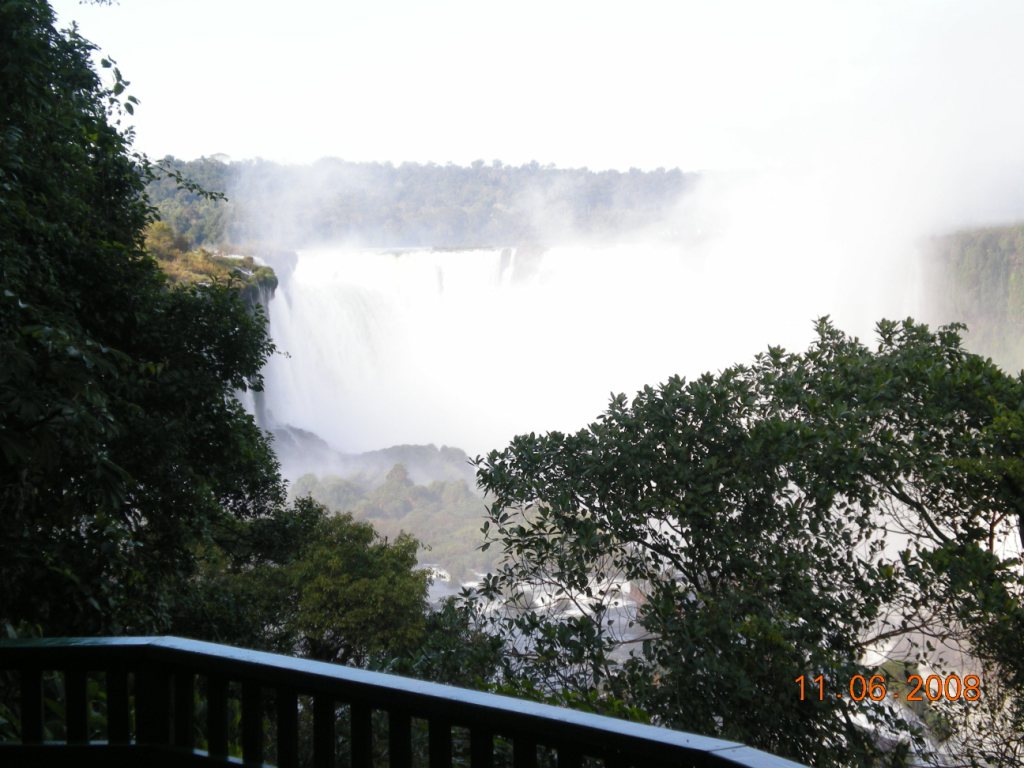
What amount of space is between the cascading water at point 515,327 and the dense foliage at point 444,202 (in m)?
14.1

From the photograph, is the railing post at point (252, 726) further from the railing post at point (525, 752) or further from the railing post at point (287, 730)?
the railing post at point (525, 752)

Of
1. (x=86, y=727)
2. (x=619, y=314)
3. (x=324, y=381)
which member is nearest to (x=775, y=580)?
(x=86, y=727)

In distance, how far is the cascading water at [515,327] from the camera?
2444cm

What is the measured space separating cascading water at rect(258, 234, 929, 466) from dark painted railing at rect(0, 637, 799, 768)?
21255 mm

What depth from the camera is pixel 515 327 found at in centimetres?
2844

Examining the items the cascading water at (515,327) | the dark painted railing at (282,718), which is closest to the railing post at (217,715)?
the dark painted railing at (282,718)

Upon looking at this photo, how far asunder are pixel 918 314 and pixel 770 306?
5.09 m

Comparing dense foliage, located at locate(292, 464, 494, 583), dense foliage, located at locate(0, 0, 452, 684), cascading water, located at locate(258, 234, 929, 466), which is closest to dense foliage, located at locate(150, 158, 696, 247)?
cascading water, located at locate(258, 234, 929, 466)

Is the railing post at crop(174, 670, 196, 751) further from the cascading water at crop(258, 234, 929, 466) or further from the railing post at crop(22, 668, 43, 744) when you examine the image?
the cascading water at crop(258, 234, 929, 466)

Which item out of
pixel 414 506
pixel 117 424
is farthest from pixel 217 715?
pixel 414 506

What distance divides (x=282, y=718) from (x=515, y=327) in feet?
89.3

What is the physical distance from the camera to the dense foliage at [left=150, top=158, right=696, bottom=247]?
141 ft

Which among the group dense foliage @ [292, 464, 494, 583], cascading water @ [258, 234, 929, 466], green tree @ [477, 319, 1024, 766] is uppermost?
cascading water @ [258, 234, 929, 466]

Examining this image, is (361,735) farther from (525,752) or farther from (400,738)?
(525,752)
